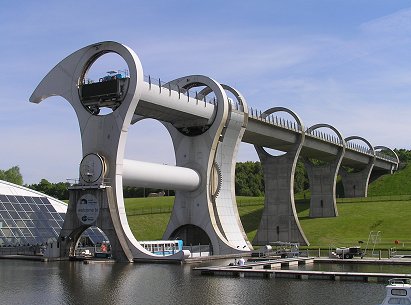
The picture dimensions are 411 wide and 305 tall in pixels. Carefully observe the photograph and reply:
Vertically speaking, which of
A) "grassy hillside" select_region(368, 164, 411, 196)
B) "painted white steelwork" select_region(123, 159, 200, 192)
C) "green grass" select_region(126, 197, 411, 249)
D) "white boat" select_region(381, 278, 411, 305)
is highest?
"grassy hillside" select_region(368, 164, 411, 196)

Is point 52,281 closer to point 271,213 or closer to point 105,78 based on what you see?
point 105,78

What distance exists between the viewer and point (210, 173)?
6425 cm

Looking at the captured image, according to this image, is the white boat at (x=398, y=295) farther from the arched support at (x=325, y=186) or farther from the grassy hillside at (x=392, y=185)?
the grassy hillside at (x=392, y=185)

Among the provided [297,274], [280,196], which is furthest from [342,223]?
[297,274]

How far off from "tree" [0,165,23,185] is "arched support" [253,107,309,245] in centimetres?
10479

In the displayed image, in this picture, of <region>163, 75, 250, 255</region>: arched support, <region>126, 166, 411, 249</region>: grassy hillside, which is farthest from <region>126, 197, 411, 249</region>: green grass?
<region>163, 75, 250, 255</region>: arched support

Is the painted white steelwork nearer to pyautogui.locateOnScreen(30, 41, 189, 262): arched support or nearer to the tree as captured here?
pyautogui.locateOnScreen(30, 41, 189, 262): arched support

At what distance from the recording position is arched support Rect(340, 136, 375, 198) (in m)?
124

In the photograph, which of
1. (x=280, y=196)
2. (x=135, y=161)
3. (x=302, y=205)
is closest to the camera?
(x=135, y=161)

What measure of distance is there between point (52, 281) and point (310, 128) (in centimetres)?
6471

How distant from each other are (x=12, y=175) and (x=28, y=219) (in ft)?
391

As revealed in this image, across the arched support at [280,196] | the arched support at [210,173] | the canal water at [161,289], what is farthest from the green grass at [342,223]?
the canal water at [161,289]

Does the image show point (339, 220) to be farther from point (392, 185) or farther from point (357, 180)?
point (392, 185)

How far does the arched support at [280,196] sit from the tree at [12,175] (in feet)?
Result: 344
